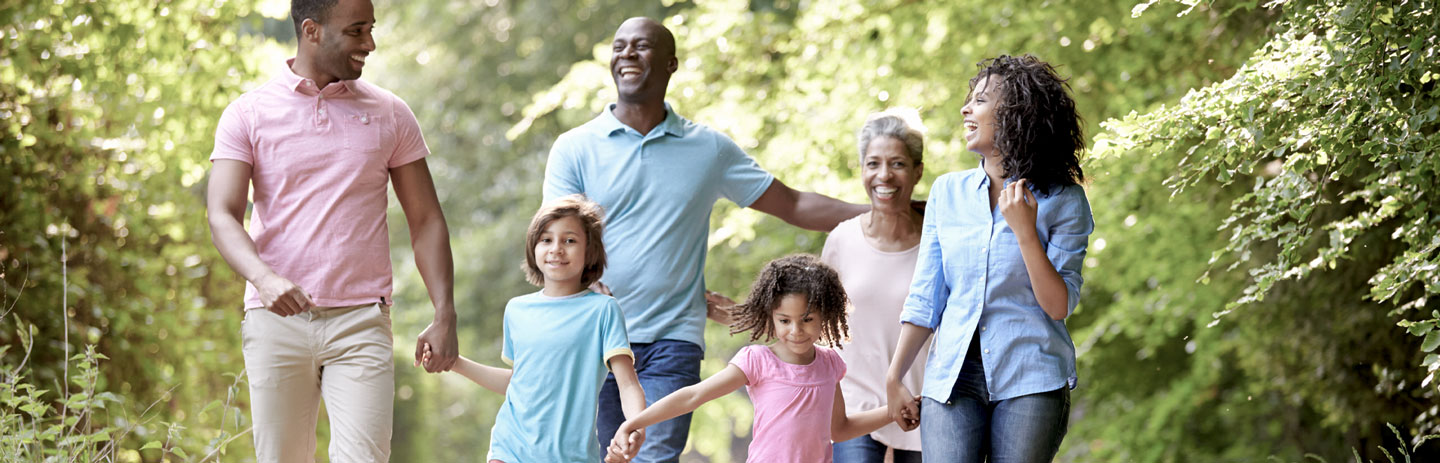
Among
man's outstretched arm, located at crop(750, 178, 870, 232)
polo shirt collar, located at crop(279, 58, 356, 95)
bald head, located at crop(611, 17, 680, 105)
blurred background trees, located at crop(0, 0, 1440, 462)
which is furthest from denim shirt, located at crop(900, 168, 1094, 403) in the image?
polo shirt collar, located at crop(279, 58, 356, 95)

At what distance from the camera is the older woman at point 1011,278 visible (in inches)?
132

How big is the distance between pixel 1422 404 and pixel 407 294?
13.5 meters

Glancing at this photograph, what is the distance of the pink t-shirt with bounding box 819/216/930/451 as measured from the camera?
4227 mm

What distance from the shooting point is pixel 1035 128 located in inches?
134

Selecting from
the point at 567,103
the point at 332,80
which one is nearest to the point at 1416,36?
the point at 332,80

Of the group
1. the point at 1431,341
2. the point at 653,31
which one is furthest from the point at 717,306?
the point at 1431,341

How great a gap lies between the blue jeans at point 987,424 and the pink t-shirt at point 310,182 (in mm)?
1589

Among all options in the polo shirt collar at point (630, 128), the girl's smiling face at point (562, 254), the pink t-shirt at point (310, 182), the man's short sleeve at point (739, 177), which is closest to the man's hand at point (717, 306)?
the man's short sleeve at point (739, 177)

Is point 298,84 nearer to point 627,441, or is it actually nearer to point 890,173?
point 627,441

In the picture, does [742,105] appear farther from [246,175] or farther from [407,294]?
[407,294]

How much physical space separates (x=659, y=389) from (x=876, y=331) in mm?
685

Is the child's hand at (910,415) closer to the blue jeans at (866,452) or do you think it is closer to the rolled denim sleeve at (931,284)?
the rolled denim sleeve at (931,284)

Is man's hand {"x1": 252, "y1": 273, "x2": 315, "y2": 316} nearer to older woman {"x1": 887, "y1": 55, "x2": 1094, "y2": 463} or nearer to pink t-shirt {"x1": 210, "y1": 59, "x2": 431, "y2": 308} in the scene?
pink t-shirt {"x1": 210, "y1": 59, "x2": 431, "y2": 308}

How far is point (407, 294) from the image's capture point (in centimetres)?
1773
